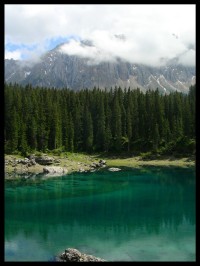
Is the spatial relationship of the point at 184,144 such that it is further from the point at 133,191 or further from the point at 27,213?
the point at 27,213

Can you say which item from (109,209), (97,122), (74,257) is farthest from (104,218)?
(97,122)

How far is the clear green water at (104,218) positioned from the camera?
102 feet

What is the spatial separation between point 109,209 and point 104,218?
453 cm

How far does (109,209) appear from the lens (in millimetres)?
46844

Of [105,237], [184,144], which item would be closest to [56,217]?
[105,237]

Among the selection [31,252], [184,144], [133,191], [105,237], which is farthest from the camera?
[184,144]

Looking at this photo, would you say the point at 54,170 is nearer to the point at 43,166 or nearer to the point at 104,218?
the point at 43,166

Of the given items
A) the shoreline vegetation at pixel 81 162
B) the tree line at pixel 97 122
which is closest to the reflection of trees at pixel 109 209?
the shoreline vegetation at pixel 81 162

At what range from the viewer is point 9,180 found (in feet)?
222

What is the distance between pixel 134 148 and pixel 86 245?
79.2m

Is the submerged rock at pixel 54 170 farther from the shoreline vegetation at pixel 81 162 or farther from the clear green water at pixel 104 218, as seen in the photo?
the clear green water at pixel 104 218

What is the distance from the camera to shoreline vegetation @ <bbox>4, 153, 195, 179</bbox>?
8114 cm

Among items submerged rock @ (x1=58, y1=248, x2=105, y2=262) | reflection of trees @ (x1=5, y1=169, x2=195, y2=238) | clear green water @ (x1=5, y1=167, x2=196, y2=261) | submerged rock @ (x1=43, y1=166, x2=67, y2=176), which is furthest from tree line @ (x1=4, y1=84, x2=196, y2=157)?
submerged rock @ (x1=58, y1=248, x2=105, y2=262)
